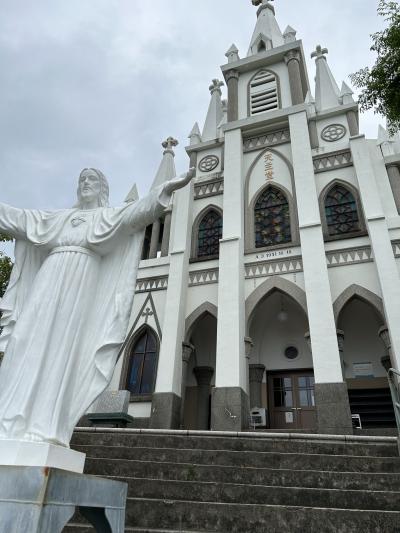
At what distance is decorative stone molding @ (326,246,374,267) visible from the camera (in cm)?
1108

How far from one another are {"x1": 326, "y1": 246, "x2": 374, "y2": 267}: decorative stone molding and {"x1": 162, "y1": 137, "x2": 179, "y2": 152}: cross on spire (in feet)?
35.1

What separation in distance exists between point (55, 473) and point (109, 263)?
175cm

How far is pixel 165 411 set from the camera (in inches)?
412

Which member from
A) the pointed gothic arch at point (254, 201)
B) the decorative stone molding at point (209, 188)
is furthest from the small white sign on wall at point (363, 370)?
the decorative stone molding at point (209, 188)

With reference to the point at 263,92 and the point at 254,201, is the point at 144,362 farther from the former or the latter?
the point at 263,92

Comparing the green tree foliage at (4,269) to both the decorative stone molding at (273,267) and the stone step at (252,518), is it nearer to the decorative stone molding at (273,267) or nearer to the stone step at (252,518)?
the decorative stone molding at (273,267)

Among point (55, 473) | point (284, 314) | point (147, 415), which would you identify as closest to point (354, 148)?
point (284, 314)

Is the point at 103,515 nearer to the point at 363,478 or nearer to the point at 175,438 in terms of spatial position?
the point at 363,478

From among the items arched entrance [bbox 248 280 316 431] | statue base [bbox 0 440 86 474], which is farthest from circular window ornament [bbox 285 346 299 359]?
statue base [bbox 0 440 86 474]

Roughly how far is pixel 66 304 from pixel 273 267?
380 inches

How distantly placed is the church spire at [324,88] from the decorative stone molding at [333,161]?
3033 mm

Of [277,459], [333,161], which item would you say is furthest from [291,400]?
[333,161]

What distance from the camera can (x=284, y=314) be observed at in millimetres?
12719

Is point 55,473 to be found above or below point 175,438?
below
